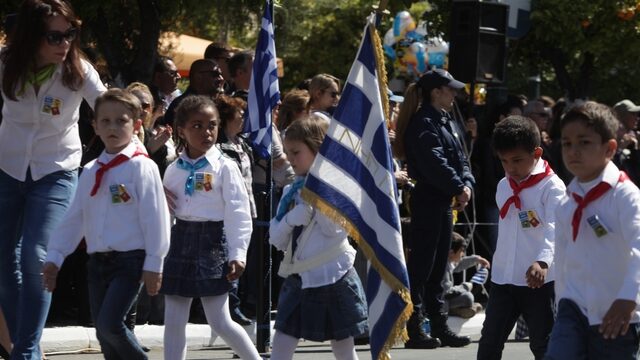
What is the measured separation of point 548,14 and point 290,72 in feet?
46.3

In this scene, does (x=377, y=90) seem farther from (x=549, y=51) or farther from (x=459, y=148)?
(x=549, y=51)

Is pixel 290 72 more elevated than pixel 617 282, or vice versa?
pixel 290 72

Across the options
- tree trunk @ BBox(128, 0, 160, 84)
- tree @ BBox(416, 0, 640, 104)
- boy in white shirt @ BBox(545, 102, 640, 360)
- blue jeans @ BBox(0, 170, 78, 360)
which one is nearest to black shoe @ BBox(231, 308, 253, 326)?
blue jeans @ BBox(0, 170, 78, 360)

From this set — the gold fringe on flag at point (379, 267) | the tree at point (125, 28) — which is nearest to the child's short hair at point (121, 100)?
the gold fringe on flag at point (379, 267)

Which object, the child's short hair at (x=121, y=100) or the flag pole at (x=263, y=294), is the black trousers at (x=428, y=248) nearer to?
the flag pole at (x=263, y=294)

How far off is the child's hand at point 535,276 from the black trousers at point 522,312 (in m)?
0.17

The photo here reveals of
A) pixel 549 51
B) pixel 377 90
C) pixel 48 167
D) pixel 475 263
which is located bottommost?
pixel 475 263

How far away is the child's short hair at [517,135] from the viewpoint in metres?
7.36

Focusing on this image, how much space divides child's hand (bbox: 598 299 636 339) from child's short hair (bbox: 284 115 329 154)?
2.09 meters

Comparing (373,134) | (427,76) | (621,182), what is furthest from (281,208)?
(427,76)

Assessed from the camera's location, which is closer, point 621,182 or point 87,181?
point 621,182

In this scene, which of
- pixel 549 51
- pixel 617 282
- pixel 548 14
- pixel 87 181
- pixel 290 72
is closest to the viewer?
pixel 617 282

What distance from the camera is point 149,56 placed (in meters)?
13.6

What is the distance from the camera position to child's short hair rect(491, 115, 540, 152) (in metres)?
7.36
